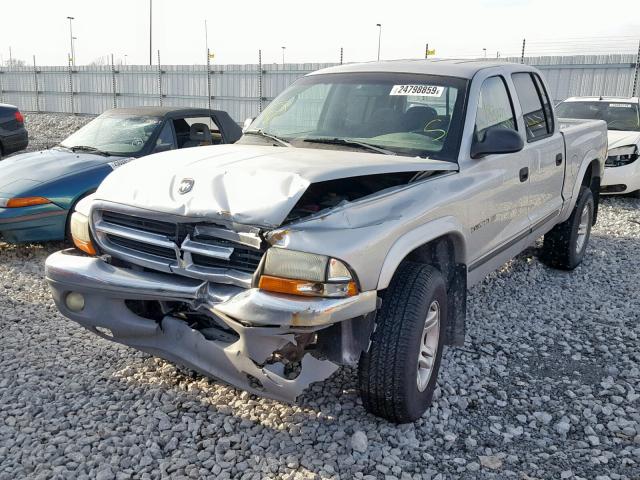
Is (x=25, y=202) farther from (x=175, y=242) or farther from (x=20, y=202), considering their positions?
(x=175, y=242)

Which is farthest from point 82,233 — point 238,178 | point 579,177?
point 579,177

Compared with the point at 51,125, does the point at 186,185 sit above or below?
above

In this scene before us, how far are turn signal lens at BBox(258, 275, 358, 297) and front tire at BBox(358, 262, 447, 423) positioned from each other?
0.39 meters

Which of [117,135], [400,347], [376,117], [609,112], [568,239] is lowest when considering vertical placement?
[568,239]

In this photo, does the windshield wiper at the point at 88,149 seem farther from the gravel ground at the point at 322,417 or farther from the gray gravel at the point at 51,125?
the gray gravel at the point at 51,125

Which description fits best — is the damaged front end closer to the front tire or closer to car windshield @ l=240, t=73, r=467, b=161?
the front tire

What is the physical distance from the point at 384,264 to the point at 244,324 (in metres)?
0.67

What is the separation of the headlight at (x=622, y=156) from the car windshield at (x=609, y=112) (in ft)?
2.74

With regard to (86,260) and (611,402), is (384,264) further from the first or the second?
(611,402)

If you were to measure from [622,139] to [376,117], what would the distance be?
23.3 ft

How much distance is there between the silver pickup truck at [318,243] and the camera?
2.61 meters

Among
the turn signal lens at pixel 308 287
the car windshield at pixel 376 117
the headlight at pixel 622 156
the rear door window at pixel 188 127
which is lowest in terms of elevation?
the headlight at pixel 622 156

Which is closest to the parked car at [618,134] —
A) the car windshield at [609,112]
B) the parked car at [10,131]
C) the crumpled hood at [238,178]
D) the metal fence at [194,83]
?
the car windshield at [609,112]

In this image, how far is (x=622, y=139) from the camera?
949 centimetres
